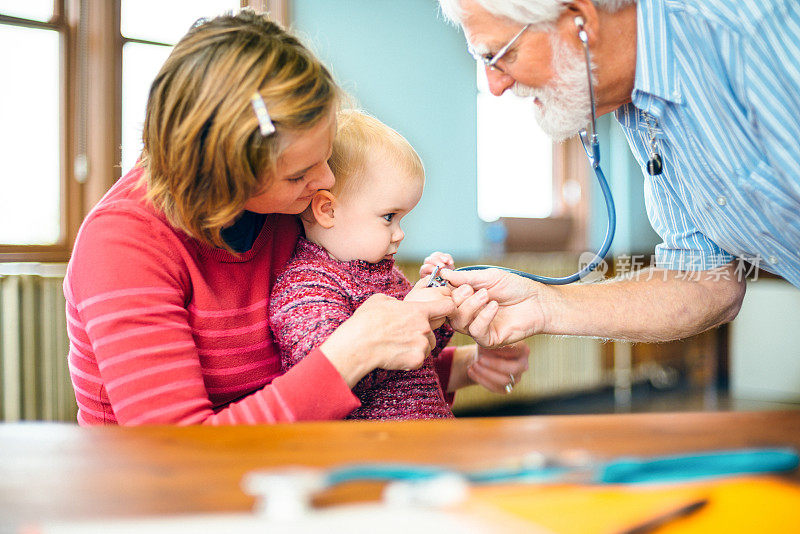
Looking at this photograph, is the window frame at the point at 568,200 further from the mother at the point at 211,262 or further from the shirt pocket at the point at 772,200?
the mother at the point at 211,262

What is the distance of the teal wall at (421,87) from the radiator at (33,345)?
1825mm

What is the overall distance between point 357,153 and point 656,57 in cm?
60

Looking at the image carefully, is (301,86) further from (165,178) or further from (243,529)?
(243,529)

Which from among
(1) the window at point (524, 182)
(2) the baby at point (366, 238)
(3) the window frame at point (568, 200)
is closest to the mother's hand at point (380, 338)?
→ (2) the baby at point (366, 238)

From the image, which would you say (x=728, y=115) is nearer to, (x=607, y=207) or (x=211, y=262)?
(x=607, y=207)

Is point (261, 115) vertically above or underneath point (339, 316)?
above

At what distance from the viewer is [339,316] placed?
1225 mm

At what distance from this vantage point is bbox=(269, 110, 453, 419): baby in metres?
1.30

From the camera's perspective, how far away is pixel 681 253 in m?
1.66

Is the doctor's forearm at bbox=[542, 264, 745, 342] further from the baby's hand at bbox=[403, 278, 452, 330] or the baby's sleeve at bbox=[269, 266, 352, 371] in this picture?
the baby's sleeve at bbox=[269, 266, 352, 371]

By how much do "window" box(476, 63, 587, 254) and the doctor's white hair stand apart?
3285mm

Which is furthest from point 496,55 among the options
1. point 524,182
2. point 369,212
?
point 524,182

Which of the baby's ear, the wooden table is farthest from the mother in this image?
the wooden table

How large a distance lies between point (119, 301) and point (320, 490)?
23.2 inches
